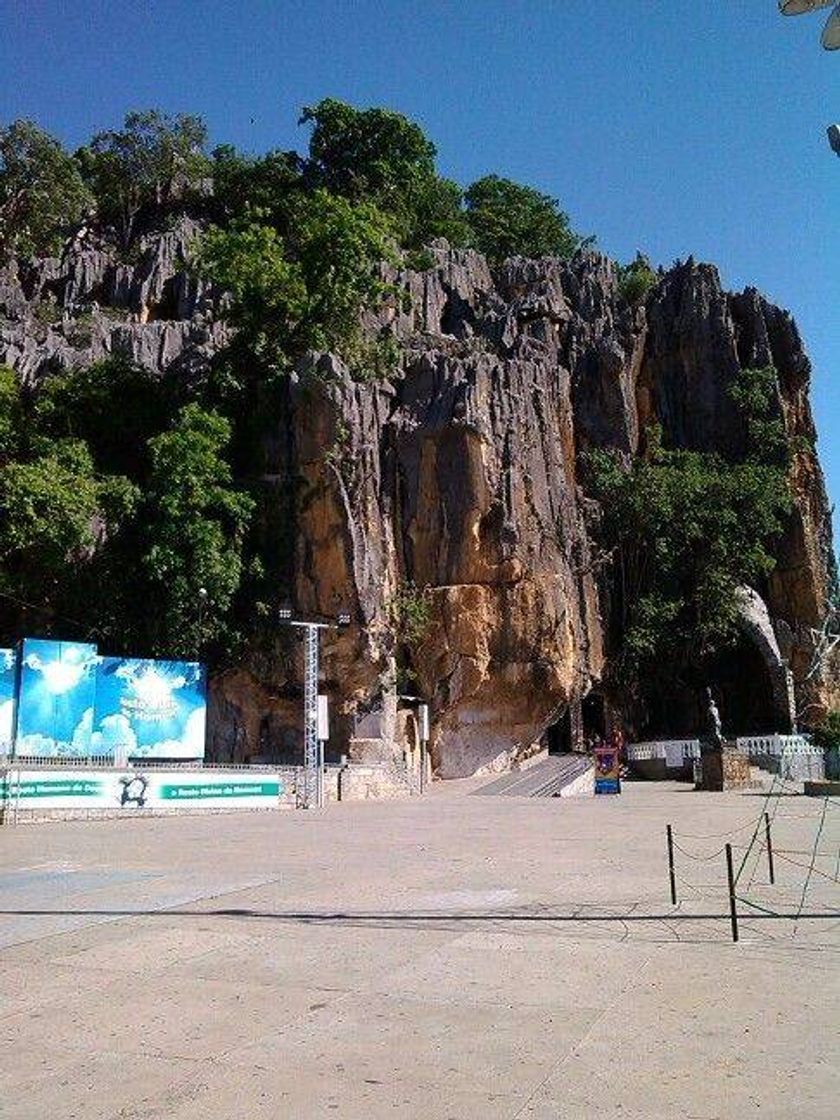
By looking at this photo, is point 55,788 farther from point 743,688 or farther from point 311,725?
point 743,688

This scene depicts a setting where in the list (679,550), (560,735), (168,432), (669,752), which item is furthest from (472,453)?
(560,735)

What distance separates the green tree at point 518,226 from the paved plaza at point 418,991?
163ft

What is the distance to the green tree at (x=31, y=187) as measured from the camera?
49.0 metres

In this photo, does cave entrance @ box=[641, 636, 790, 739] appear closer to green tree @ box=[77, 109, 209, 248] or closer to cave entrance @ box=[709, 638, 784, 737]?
cave entrance @ box=[709, 638, 784, 737]

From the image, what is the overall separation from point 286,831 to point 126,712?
38.7 feet

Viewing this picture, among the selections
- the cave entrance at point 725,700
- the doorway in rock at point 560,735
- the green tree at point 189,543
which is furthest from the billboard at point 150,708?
the cave entrance at point 725,700

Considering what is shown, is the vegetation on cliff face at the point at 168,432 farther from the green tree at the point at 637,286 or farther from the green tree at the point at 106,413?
the green tree at the point at 637,286

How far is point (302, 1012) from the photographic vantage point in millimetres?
5391

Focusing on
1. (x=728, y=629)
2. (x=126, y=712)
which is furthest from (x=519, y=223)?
(x=126, y=712)

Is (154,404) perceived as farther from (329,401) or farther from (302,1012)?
(302,1012)

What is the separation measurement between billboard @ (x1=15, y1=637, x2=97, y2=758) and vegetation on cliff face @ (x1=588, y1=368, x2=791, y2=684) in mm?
22850

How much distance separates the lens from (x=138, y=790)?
24.0 meters

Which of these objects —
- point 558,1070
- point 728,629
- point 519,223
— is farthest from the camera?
point 519,223

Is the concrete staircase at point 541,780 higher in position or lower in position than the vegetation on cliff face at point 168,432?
lower
